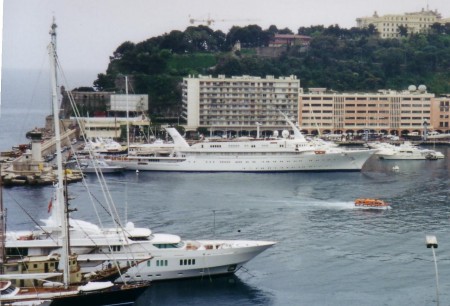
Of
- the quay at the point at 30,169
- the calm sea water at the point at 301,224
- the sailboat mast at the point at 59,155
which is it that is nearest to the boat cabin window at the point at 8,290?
the sailboat mast at the point at 59,155

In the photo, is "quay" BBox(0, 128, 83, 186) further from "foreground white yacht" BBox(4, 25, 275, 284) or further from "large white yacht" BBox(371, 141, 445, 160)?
"large white yacht" BBox(371, 141, 445, 160)

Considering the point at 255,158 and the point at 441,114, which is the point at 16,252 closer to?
the point at 255,158

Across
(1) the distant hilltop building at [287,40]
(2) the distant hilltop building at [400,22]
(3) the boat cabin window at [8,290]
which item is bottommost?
(3) the boat cabin window at [8,290]

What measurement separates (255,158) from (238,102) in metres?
4.44

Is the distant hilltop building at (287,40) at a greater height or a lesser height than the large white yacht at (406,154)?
greater

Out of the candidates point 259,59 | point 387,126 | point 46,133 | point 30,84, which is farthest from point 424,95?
point 30,84

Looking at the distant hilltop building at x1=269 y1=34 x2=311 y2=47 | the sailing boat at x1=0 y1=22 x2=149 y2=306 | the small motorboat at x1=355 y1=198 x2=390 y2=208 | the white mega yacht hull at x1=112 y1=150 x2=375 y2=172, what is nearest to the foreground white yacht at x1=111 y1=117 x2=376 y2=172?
the white mega yacht hull at x1=112 y1=150 x2=375 y2=172

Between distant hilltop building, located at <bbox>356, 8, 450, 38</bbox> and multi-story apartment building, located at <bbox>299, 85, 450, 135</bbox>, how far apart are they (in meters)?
3.48

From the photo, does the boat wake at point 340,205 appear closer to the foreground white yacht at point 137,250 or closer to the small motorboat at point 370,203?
the small motorboat at point 370,203

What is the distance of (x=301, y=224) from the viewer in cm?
863

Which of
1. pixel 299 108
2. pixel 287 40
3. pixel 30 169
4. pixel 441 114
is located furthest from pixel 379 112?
pixel 30 169

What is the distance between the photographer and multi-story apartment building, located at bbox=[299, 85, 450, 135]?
18984mm

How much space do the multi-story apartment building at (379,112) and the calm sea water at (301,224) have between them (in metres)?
4.86

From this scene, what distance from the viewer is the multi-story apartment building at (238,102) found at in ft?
59.9
